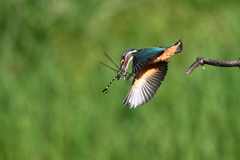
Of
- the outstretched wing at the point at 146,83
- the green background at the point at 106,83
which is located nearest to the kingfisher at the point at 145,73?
the outstretched wing at the point at 146,83

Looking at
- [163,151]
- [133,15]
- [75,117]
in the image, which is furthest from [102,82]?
[133,15]

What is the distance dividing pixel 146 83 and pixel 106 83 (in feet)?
11.3

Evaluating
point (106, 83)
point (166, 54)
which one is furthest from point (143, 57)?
point (106, 83)

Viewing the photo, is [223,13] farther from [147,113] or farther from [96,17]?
[147,113]

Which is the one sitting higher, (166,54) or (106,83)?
(106,83)

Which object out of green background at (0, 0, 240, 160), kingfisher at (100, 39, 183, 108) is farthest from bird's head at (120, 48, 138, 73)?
green background at (0, 0, 240, 160)

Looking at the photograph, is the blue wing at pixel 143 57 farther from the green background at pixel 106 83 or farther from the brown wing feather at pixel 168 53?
the green background at pixel 106 83

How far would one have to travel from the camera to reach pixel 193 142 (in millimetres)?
4199

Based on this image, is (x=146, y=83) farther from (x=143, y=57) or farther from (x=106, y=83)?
(x=106, y=83)

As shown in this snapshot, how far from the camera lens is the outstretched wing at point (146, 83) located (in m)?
1.22

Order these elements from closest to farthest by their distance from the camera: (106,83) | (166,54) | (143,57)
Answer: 1. (143,57)
2. (166,54)
3. (106,83)

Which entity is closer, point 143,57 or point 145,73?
point 143,57

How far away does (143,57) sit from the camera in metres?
1.14

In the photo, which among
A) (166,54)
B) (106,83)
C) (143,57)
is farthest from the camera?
(106,83)
